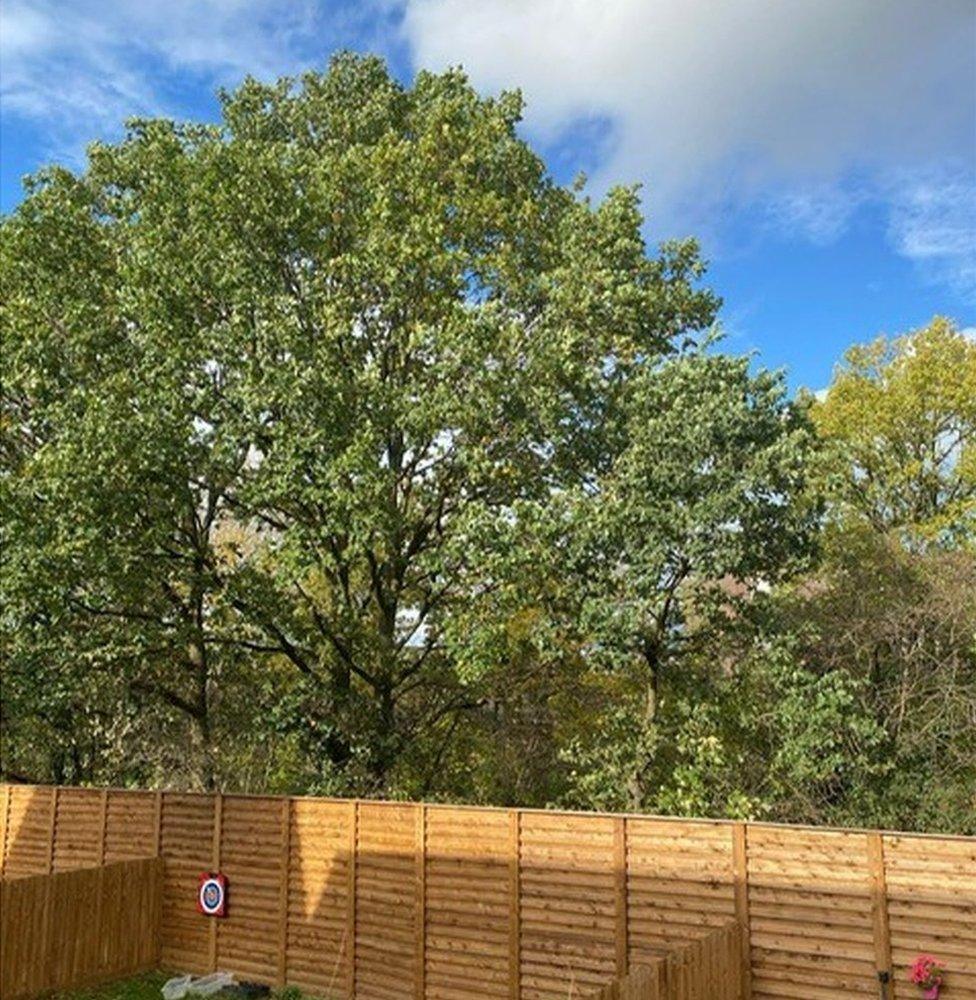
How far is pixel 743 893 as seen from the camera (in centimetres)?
888

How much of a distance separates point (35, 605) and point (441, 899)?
730 cm

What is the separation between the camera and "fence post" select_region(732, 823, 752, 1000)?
8.59 metres

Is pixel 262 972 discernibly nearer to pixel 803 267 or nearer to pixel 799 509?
pixel 799 509

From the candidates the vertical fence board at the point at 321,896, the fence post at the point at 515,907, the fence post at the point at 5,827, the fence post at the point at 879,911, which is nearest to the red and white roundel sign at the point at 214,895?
the vertical fence board at the point at 321,896

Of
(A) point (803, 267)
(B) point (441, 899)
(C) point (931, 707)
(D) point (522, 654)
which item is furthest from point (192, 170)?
(C) point (931, 707)

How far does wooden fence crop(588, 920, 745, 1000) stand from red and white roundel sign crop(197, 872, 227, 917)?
720 centimetres

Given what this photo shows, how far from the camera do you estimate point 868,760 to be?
43.3 ft

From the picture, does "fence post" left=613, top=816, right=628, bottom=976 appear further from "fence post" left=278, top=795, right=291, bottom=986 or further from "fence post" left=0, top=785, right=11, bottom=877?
"fence post" left=0, top=785, right=11, bottom=877

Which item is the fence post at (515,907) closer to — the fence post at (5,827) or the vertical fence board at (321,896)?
the vertical fence board at (321,896)

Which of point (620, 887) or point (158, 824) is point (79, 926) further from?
point (620, 887)

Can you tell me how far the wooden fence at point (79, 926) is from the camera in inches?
463

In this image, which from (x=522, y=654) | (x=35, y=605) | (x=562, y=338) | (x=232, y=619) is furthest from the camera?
(x=522, y=654)

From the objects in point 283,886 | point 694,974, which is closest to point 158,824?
point 283,886

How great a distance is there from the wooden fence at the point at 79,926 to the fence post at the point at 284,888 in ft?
8.14
